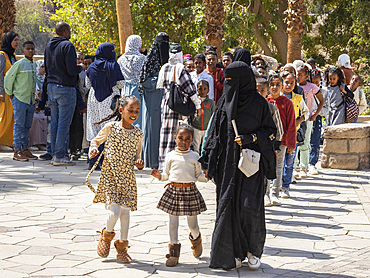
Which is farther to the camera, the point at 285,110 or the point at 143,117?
the point at 143,117

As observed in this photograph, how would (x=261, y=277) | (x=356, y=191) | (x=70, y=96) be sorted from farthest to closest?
1. (x=70, y=96)
2. (x=356, y=191)
3. (x=261, y=277)

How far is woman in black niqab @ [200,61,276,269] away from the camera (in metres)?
5.64

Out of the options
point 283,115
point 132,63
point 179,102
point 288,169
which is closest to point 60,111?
point 132,63

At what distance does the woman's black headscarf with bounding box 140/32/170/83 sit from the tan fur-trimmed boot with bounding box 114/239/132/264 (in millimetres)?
5155

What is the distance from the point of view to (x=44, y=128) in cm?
1341

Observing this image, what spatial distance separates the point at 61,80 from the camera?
35.7 ft

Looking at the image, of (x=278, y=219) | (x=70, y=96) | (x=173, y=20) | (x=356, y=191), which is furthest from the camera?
(x=173, y=20)

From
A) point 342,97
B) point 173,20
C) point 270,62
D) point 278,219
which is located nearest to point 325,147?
point 342,97

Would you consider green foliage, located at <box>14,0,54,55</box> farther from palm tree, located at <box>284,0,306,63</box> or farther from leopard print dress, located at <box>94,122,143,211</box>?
leopard print dress, located at <box>94,122,143,211</box>

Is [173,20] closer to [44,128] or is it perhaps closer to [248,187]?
[44,128]

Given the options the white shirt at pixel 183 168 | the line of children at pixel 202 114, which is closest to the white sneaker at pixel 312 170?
the line of children at pixel 202 114

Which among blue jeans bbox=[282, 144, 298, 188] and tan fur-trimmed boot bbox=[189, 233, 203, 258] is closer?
tan fur-trimmed boot bbox=[189, 233, 203, 258]

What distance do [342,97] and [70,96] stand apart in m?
5.34

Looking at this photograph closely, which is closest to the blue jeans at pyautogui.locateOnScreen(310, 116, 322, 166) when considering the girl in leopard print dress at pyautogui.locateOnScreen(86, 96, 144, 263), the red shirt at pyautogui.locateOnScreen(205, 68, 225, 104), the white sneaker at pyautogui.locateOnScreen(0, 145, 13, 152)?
the red shirt at pyautogui.locateOnScreen(205, 68, 225, 104)
